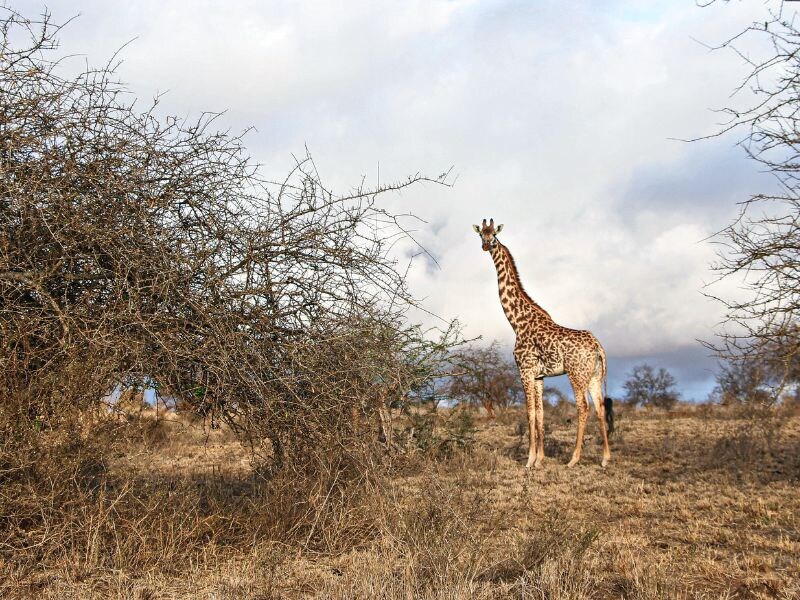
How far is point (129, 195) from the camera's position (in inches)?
217

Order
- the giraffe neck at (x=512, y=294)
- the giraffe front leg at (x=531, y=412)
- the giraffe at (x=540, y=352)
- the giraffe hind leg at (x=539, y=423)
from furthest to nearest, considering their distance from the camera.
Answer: the giraffe neck at (x=512, y=294)
the giraffe at (x=540, y=352)
the giraffe hind leg at (x=539, y=423)
the giraffe front leg at (x=531, y=412)

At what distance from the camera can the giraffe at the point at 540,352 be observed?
12719 mm

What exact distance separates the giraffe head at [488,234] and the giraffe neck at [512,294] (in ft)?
0.43

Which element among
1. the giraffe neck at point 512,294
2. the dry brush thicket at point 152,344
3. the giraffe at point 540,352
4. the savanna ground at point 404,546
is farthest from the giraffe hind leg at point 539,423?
the dry brush thicket at point 152,344

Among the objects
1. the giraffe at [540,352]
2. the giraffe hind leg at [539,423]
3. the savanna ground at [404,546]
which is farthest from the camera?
the giraffe at [540,352]

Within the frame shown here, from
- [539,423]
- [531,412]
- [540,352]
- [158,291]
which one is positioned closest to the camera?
[158,291]

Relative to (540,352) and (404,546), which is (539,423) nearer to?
(540,352)

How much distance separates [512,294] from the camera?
546 inches

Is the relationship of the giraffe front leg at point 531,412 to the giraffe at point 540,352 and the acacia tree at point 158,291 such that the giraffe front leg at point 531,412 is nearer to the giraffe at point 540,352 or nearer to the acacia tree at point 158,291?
the giraffe at point 540,352

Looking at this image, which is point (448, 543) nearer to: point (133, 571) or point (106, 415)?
point (133, 571)

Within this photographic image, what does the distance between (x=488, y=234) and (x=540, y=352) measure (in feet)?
8.27

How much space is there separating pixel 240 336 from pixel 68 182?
1725 millimetres

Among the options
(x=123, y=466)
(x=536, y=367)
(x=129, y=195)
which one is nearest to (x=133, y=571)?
(x=123, y=466)

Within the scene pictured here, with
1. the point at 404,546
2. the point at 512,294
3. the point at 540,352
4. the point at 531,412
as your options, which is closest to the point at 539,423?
the point at 531,412
